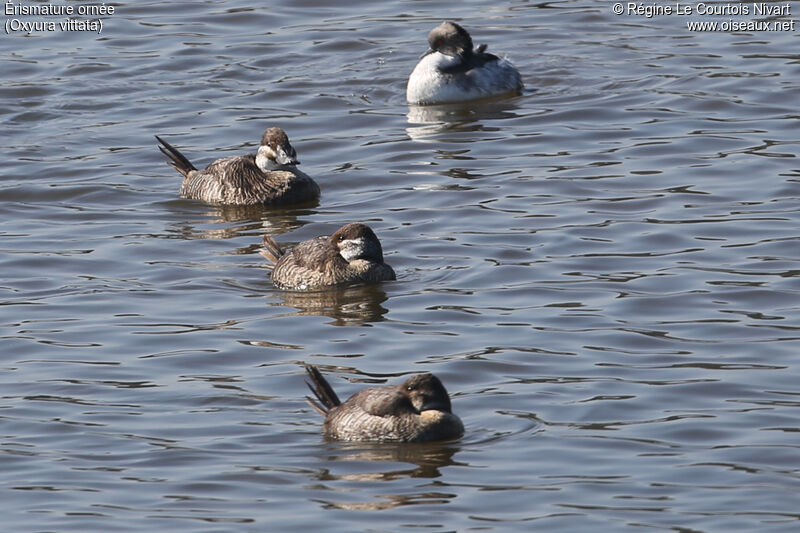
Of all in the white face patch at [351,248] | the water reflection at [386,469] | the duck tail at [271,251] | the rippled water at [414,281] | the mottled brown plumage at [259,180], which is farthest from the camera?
the mottled brown plumage at [259,180]

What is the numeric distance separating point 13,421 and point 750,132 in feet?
31.9

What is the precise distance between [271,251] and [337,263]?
2.70ft

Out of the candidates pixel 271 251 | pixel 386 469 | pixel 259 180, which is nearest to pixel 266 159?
pixel 259 180

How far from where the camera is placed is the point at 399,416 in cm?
1039

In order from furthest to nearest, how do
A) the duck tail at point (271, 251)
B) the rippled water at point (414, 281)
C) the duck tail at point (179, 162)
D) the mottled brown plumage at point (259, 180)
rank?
the duck tail at point (179, 162)
the mottled brown plumage at point (259, 180)
the duck tail at point (271, 251)
the rippled water at point (414, 281)

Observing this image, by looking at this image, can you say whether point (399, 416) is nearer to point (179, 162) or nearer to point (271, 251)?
point (271, 251)

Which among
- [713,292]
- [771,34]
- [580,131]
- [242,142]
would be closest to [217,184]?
[242,142]

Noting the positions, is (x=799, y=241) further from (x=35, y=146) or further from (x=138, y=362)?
(x=35, y=146)

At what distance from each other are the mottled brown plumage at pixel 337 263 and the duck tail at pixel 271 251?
0.39 metres

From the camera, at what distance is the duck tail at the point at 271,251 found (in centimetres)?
1455

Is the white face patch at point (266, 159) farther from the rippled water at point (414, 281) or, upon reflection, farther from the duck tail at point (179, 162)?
the duck tail at point (179, 162)

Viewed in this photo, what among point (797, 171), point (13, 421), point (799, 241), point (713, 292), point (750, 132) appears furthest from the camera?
point (750, 132)

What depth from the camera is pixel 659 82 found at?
20219 millimetres

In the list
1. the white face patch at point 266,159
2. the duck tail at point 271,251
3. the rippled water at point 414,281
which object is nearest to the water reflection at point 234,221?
the rippled water at point 414,281
